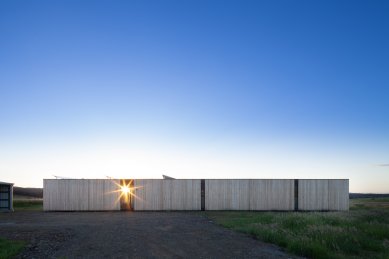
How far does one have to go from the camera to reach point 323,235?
15.2 m

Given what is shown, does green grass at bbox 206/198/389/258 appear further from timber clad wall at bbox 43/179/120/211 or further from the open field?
timber clad wall at bbox 43/179/120/211

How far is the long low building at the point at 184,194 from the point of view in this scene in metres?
33.5

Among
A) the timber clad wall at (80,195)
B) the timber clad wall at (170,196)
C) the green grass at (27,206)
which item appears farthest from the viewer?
the green grass at (27,206)

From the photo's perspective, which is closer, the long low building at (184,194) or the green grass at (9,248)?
the green grass at (9,248)

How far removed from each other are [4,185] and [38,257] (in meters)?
25.3

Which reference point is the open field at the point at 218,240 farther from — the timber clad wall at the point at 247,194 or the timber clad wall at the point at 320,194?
the timber clad wall at the point at 320,194

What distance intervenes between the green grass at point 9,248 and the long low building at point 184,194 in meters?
18.8

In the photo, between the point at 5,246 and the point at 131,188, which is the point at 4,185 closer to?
the point at 131,188

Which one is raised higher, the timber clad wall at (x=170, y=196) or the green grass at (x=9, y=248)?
the green grass at (x=9, y=248)

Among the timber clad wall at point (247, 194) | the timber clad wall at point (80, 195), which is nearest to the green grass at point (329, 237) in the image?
the timber clad wall at point (247, 194)

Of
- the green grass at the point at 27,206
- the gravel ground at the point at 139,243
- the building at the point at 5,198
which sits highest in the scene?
the gravel ground at the point at 139,243

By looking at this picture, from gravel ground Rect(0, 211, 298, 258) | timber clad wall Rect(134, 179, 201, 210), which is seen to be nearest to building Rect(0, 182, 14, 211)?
timber clad wall Rect(134, 179, 201, 210)

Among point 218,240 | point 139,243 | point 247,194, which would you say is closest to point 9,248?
point 139,243

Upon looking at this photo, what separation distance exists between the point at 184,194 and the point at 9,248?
21.6 metres
